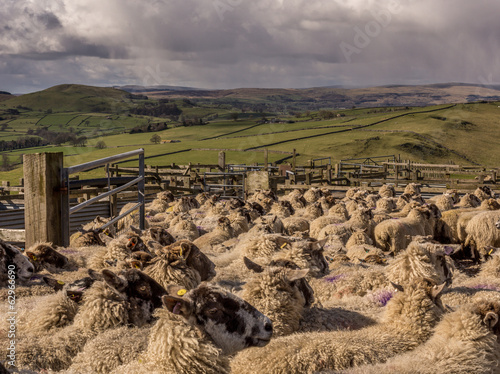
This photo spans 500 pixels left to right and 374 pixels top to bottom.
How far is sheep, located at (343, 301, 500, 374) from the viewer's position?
3764mm

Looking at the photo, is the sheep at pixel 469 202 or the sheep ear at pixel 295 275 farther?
the sheep at pixel 469 202

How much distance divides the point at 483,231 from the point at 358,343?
863cm

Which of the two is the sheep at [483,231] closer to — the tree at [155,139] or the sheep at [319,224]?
the sheep at [319,224]

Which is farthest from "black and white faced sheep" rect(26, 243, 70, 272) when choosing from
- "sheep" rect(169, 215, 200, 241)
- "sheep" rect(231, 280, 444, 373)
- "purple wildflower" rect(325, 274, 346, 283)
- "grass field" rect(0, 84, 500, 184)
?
"grass field" rect(0, 84, 500, 184)

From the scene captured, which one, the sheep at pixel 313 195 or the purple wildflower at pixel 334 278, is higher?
the purple wildflower at pixel 334 278

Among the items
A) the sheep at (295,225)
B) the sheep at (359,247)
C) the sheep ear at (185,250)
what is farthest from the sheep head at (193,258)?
the sheep at (295,225)

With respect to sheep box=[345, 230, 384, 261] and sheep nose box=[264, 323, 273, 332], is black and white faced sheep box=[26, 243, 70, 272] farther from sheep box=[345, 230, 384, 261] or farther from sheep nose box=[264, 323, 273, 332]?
sheep box=[345, 230, 384, 261]

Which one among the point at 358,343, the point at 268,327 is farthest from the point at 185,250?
the point at 358,343

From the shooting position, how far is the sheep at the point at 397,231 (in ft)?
37.3

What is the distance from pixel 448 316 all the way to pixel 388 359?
71 centimetres

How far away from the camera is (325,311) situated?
5.12m

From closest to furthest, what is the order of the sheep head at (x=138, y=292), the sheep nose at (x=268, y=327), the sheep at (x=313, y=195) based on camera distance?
the sheep nose at (x=268, y=327), the sheep head at (x=138, y=292), the sheep at (x=313, y=195)

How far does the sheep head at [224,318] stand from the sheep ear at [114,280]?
1.10 m

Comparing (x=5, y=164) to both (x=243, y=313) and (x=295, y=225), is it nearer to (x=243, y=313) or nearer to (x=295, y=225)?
(x=295, y=225)
